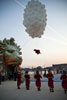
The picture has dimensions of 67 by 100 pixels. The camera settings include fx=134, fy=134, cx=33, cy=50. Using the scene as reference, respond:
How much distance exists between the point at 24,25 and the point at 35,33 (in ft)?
2.14

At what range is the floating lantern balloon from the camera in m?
5.92

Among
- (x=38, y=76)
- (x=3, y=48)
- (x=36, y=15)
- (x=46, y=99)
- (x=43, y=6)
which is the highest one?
(x=43, y=6)

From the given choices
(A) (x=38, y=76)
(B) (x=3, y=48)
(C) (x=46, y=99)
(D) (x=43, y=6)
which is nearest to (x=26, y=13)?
(D) (x=43, y=6)

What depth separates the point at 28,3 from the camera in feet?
19.9

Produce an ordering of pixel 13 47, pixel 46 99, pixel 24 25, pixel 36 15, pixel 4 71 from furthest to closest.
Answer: pixel 13 47 < pixel 4 71 < pixel 24 25 < pixel 36 15 < pixel 46 99

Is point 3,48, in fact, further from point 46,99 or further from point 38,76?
point 46,99

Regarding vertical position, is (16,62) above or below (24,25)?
below

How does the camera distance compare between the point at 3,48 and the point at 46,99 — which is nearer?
the point at 46,99

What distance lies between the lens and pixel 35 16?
5891 millimetres

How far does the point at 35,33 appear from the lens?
6492mm

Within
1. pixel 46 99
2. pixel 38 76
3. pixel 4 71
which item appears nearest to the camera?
pixel 46 99

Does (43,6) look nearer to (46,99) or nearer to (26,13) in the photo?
(26,13)

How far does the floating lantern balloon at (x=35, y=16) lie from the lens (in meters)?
5.92

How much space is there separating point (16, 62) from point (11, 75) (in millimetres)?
1690
